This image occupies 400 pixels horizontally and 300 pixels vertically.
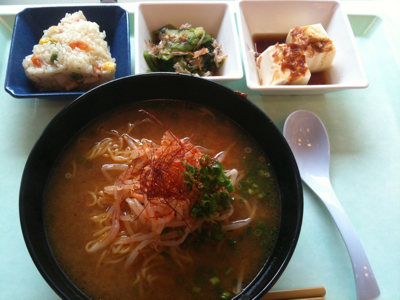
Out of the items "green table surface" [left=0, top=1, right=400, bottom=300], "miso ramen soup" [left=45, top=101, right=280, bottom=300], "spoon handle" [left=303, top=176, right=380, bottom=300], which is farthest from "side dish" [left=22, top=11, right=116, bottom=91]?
"spoon handle" [left=303, top=176, right=380, bottom=300]

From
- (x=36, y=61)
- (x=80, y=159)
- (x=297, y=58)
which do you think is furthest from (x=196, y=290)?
(x=36, y=61)

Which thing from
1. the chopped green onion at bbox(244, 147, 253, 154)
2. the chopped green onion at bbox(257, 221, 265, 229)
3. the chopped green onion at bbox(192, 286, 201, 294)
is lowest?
the chopped green onion at bbox(192, 286, 201, 294)

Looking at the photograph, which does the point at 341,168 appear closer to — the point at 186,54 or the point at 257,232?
the point at 257,232

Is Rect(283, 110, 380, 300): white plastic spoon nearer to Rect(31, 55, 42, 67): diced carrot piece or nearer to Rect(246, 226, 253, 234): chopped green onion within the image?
Rect(246, 226, 253, 234): chopped green onion

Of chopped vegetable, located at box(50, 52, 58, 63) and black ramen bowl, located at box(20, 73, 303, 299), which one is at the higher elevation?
chopped vegetable, located at box(50, 52, 58, 63)

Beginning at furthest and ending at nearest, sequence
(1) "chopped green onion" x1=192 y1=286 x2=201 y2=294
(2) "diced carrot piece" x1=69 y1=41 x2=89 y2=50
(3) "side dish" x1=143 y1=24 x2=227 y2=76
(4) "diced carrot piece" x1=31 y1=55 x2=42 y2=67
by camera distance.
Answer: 1. (3) "side dish" x1=143 y1=24 x2=227 y2=76
2. (2) "diced carrot piece" x1=69 y1=41 x2=89 y2=50
3. (4) "diced carrot piece" x1=31 y1=55 x2=42 y2=67
4. (1) "chopped green onion" x1=192 y1=286 x2=201 y2=294

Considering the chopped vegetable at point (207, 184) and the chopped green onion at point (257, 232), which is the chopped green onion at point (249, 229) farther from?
the chopped vegetable at point (207, 184)
